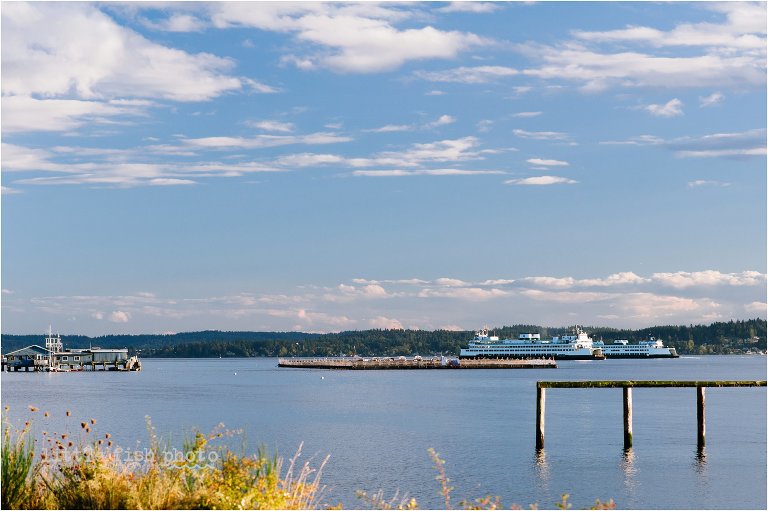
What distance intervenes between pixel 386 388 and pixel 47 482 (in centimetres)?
10763

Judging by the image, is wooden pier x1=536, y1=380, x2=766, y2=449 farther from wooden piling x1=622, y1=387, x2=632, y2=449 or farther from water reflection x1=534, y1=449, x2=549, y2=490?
water reflection x1=534, y1=449, x2=549, y2=490

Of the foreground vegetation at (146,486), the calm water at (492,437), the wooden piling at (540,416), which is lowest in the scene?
the calm water at (492,437)

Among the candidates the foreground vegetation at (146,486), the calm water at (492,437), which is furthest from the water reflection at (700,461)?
the foreground vegetation at (146,486)

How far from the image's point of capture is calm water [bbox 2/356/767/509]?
36.9 metres

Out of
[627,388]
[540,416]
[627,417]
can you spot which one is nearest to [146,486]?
[627,388]

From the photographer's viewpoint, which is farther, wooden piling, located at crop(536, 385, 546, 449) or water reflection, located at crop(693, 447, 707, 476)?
wooden piling, located at crop(536, 385, 546, 449)

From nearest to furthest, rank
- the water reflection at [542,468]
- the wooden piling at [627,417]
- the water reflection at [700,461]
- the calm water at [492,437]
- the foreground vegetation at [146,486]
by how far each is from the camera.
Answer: the foreground vegetation at [146,486] < the calm water at [492,437] < the water reflection at [542,468] < the water reflection at [700,461] < the wooden piling at [627,417]

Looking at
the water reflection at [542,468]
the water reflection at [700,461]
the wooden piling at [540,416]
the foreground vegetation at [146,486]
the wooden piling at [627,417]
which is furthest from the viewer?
the wooden piling at [540,416]

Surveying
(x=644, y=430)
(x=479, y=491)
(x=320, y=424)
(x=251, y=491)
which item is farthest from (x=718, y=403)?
(x=251, y=491)

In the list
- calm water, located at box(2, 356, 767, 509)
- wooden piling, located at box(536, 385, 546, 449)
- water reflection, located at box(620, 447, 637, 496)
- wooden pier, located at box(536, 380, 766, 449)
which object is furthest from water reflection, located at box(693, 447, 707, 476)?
wooden piling, located at box(536, 385, 546, 449)

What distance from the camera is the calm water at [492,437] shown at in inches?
1453

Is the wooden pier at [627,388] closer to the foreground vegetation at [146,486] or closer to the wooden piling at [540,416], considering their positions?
the wooden piling at [540,416]

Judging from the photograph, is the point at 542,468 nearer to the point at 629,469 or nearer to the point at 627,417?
the point at 629,469

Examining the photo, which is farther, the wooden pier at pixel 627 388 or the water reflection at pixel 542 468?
the wooden pier at pixel 627 388
